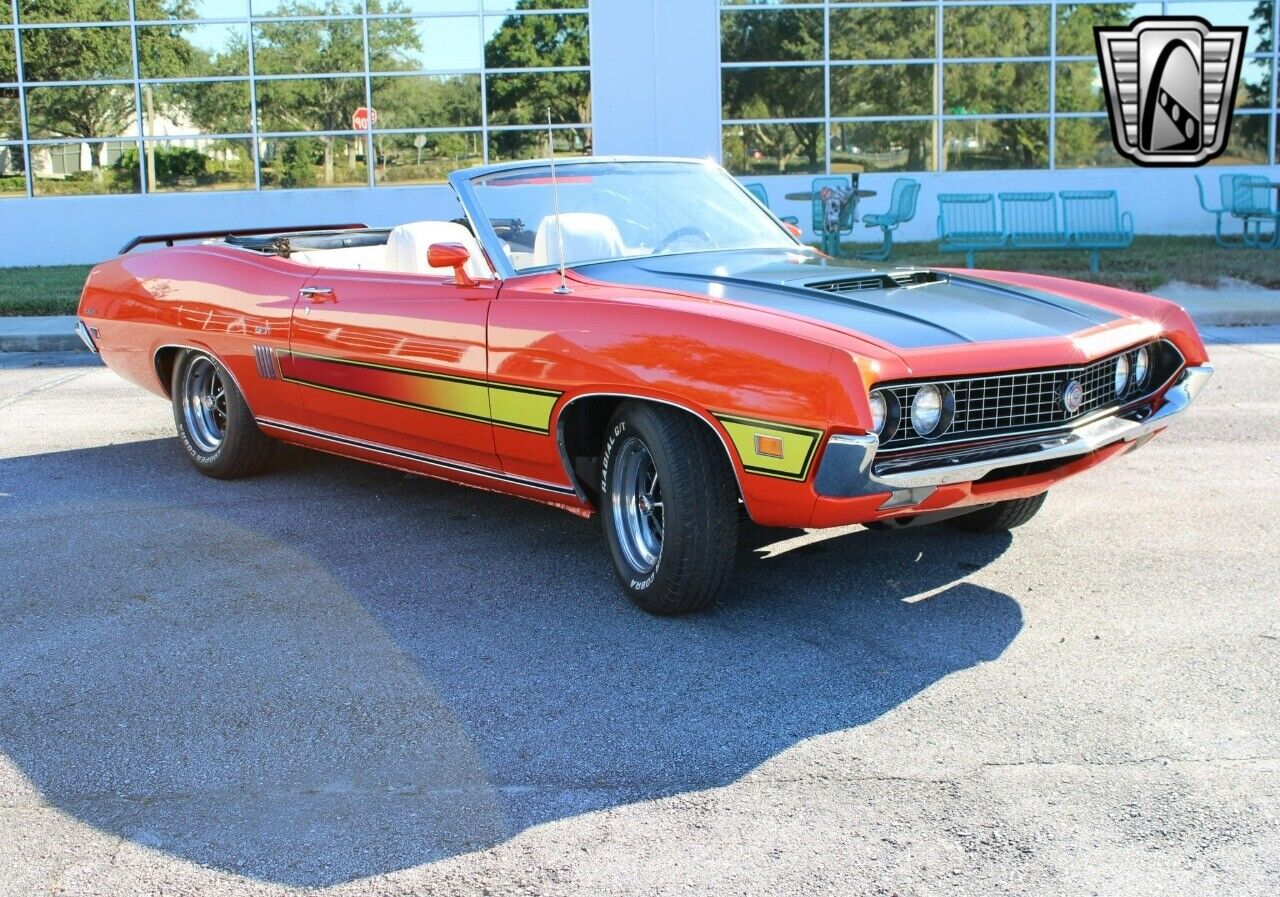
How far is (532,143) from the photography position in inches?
864

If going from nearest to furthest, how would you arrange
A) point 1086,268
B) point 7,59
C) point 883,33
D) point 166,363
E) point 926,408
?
point 926,408 → point 166,363 → point 1086,268 → point 7,59 → point 883,33

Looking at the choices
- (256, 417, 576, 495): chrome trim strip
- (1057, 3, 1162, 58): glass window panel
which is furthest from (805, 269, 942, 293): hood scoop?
(1057, 3, 1162, 58): glass window panel

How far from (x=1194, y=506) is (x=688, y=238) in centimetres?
245

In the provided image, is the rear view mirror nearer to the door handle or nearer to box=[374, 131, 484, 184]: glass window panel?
the door handle

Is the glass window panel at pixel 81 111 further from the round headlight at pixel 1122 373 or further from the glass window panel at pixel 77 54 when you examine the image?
the round headlight at pixel 1122 373

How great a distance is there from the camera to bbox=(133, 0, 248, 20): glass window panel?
21.6m

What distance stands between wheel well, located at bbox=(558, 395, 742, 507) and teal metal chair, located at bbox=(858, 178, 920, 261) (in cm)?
1317

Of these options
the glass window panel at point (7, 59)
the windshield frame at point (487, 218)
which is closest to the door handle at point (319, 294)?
the windshield frame at point (487, 218)

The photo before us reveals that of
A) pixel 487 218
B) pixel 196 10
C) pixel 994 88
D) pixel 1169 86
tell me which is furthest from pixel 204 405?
pixel 1169 86

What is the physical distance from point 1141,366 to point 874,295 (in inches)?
40.3

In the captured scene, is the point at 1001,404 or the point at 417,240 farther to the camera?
the point at 417,240

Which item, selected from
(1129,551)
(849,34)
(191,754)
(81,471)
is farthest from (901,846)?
(849,34)

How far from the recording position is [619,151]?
21156 mm

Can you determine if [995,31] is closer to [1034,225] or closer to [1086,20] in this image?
[1086,20]
